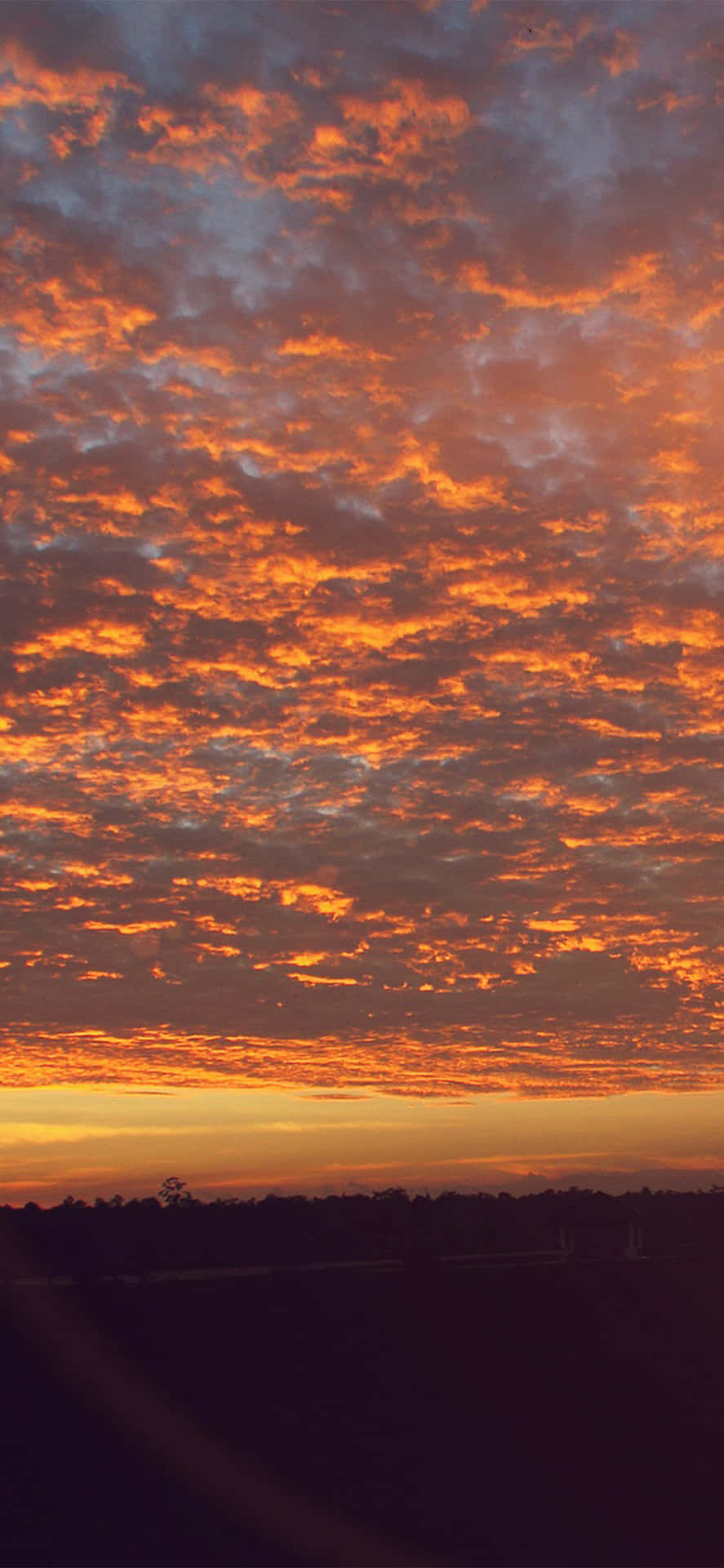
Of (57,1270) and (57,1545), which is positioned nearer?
(57,1545)

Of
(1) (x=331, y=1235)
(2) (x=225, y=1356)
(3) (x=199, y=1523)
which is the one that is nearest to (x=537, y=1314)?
(2) (x=225, y=1356)

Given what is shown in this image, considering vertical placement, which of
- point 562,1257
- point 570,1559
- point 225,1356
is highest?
point 562,1257

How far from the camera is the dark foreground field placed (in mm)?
15938

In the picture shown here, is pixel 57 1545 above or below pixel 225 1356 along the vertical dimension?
below

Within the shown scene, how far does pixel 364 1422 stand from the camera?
23.8 m

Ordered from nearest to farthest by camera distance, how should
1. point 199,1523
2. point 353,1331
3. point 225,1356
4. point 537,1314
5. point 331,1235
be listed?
point 199,1523, point 225,1356, point 353,1331, point 537,1314, point 331,1235

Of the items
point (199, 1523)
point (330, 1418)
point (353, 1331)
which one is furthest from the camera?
point (353, 1331)

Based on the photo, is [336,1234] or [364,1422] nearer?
[364,1422]

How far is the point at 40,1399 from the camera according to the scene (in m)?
25.4

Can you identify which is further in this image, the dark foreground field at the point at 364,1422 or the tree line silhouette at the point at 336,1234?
the tree line silhouette at the point at 336,1234

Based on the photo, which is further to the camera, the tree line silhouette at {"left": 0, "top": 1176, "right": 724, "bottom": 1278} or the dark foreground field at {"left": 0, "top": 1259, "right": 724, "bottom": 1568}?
the tree line silhouette at {"left": 0, "top": 1176, "right": 724, "bottom": 1278}

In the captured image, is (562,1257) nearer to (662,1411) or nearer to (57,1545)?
(662,1411)

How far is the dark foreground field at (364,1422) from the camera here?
15938 mm

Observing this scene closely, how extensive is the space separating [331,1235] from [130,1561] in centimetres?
5942
